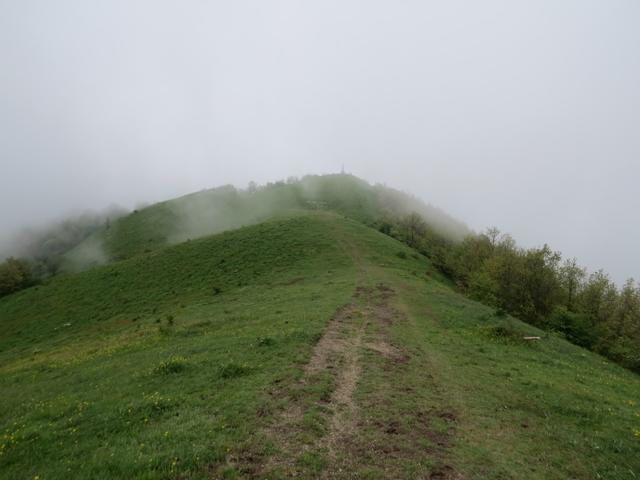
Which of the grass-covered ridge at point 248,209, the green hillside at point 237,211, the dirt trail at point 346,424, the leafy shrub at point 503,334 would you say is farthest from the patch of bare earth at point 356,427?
the grass-covered ridge at point 248,209

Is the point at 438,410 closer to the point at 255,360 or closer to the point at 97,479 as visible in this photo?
the point at 255,360

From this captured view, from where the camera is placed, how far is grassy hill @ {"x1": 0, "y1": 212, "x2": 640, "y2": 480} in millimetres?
9430

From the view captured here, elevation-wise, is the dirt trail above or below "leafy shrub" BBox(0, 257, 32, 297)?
above

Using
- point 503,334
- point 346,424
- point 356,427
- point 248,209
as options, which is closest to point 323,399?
point 346,424

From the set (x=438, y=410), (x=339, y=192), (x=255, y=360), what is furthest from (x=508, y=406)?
(x=339, y=192)

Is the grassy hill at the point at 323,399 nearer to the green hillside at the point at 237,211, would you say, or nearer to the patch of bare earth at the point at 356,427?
the patch of bare earth at the point at 356,427

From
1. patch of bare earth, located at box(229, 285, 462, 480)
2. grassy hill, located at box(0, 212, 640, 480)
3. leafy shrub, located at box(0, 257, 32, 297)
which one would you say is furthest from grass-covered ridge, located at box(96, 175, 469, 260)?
patch of bare earth, located at box(229, 285, 462, 480)

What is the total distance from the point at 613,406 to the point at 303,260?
40.6m

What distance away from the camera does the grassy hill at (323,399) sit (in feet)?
30.9

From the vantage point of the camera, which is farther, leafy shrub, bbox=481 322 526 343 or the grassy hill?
leafy shrub, bbox=481 322 526 343

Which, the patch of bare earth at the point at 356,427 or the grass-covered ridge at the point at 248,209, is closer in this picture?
the patch of bare earth at the point at 356,427

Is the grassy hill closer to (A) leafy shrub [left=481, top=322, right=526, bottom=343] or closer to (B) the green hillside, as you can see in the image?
(A) leafy shrub [left=481, top=322, right=526, bottom=343]

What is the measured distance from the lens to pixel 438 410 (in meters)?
12.7

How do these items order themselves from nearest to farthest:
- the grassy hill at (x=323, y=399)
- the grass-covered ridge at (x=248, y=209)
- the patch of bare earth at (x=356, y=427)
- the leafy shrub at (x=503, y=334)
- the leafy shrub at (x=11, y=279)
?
the patch of bare earth at (x=356, y=427) → the grassy hill at (x=323, y=399) → the leafy shrub at (x=503, y=334) → the leafy shrub at (x=11, y=279) → the grass-covered ridge at (x=248, y=209)
